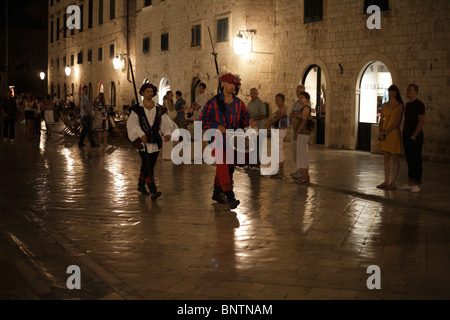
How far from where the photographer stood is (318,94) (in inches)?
797

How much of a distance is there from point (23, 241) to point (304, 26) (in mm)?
15413

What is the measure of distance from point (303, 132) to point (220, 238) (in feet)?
16.2

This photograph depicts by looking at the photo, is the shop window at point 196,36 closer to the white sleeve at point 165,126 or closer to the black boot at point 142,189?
the white sleeve at point 165,126

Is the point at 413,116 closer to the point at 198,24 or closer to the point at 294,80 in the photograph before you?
the point at 294,80

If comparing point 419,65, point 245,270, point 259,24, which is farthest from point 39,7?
point 245,270

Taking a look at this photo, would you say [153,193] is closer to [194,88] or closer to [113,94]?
[194,88]

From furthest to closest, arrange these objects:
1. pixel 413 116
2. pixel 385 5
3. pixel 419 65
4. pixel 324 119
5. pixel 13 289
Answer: pixel 324 119, pixel 385 5, pixel 419 65, pixel 413 116, pixel 13 289

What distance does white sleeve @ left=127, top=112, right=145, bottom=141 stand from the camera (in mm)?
9508

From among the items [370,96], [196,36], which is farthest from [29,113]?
[370,96]

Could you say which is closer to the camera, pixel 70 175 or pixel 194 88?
pixel 70 175

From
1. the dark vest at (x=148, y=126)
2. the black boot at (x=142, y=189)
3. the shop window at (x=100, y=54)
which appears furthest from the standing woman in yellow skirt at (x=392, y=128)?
the shop window at (x=100, y=54)

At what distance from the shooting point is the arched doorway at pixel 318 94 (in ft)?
65.6

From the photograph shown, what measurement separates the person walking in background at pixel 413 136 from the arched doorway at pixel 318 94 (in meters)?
9.26

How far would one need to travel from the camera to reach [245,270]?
5.59 metres
